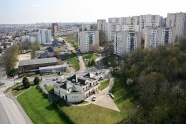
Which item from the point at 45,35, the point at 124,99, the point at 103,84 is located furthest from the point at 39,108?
the point at 45,35

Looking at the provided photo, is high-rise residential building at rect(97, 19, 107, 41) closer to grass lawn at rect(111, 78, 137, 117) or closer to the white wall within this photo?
grass lawn at rect(111, 78, 137, 117)

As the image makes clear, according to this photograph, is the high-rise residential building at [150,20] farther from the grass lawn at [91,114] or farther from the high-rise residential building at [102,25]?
the grass lawn at [91,114]

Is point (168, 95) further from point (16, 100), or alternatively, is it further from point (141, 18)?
point (141, 18)

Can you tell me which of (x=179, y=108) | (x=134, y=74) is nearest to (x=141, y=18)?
(x=134, y=74)

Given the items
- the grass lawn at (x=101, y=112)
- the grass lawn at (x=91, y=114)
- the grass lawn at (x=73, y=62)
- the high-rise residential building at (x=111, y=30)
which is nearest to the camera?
the grass lawn at (x=91, y=114)

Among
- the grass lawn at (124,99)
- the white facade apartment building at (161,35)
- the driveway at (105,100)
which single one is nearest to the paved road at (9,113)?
the driveway at (105,100)

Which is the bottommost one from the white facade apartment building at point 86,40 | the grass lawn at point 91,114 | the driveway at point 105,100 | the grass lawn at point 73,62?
the grass lawn at point 91,114
